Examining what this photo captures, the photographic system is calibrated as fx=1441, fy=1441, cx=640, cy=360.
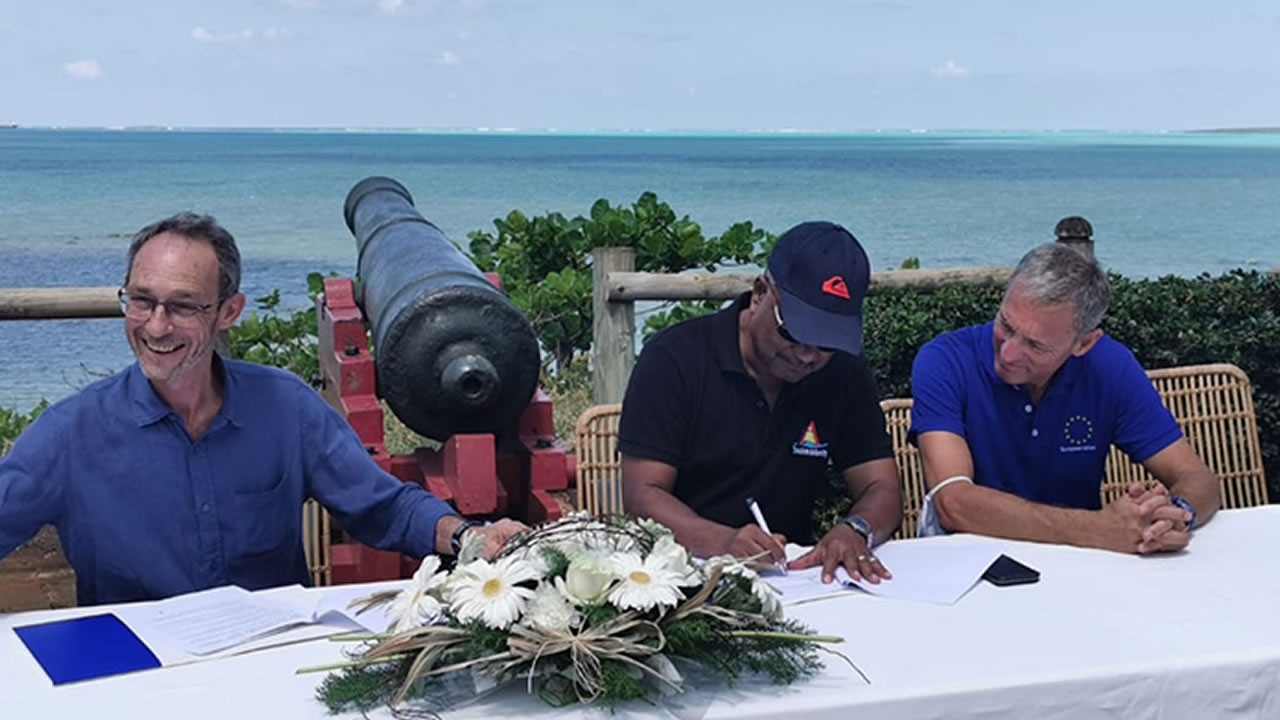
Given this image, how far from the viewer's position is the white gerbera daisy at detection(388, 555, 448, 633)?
2.00m

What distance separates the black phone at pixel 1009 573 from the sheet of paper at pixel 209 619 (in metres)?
1.20

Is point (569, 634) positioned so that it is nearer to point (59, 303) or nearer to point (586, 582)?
point (586, 582)

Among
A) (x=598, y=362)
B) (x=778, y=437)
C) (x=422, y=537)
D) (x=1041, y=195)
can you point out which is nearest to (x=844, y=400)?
(x=778, y=437)

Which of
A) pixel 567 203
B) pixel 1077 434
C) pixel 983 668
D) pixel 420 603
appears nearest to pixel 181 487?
pixel 420 603

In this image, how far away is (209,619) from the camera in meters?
2.36

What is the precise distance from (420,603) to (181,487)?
0.94m

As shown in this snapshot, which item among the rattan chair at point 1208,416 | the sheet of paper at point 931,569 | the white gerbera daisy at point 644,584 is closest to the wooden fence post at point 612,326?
the rattan chair at point 1208,416

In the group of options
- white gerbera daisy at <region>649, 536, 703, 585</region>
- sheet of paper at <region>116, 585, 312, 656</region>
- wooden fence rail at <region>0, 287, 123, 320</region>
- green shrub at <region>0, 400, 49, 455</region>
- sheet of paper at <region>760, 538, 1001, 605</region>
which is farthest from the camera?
green shrub at <region>0, 400, 49, 455</region>

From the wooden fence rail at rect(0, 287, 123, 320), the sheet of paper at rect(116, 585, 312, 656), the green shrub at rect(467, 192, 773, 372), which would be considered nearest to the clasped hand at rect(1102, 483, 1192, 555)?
the sheet of paper at rect(116, 585, 312, 656)

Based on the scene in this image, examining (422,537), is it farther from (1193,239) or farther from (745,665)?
(1193,239)

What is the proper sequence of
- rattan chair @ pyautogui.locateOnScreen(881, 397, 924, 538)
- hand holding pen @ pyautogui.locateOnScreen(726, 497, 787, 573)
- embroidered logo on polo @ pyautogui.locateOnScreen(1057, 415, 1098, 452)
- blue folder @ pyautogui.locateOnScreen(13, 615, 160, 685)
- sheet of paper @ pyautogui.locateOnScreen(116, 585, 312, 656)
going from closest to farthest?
blue folder @ pyautogui.locateOnScreen(13, 615, 160, 685) < sheet of paper @ pyautogui.locateOnScreen(116, 585, 312, 656) < hand holding pen @ pyautogui.locateOnScreen(726, 497, 787, 573) < embroidered logo on polo @ pyautogui.locateOnScreen(1057, 415, 1098, 452) < rattan chair @ pyautogui.locateOnScreen(881, 397, 924, 538)

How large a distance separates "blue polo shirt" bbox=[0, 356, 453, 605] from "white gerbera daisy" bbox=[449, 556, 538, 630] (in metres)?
0.87

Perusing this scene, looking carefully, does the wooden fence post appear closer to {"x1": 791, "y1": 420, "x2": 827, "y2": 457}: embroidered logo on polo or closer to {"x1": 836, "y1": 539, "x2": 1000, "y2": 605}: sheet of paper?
{"x1": 791, "y1": 420, "x2": 827, "y2": 457}: embroidered logo on polo

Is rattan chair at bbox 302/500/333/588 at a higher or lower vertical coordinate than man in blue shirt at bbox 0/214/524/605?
lower
